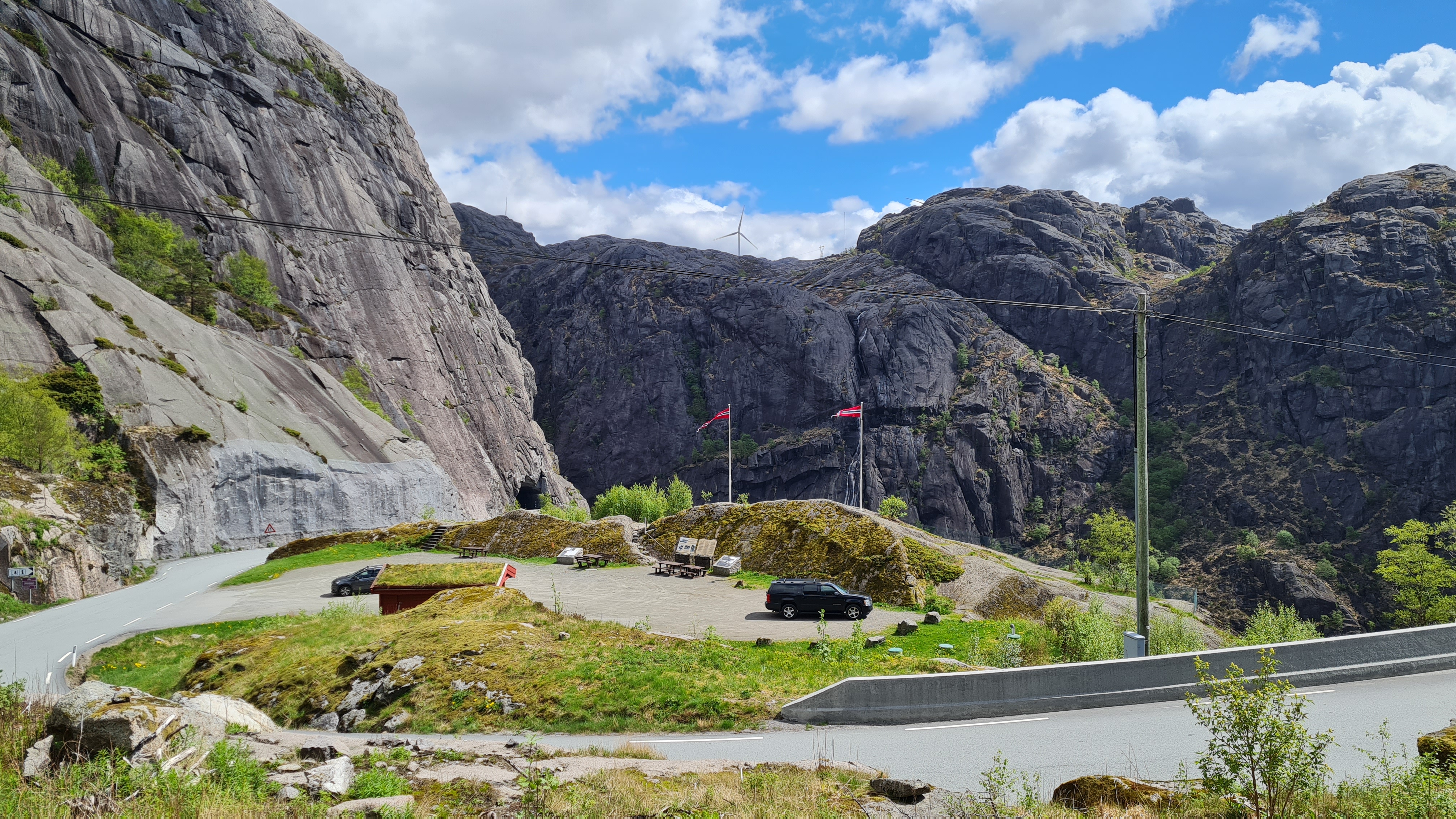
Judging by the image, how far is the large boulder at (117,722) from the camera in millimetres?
7484

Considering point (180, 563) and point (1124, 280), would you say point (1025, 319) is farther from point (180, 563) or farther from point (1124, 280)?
point (180, 563)

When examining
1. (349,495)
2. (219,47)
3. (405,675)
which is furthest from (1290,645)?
(219,47)

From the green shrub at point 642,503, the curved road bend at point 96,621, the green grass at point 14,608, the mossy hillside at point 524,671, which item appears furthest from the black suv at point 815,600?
the green shrub at point 642,503

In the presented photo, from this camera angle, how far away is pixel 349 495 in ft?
153

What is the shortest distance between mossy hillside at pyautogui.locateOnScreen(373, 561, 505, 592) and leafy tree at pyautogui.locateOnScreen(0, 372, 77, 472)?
17.1 metres

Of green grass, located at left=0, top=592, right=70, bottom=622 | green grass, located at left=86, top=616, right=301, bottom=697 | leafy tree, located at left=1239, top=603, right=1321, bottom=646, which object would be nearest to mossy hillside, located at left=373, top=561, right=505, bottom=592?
green grass, located at left=86, top=616, right=301, bottom=697

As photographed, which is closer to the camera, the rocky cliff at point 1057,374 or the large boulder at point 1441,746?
the large boulder at point 1441,746

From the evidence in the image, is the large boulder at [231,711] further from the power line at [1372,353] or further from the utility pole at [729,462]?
the power line at [1372,353]

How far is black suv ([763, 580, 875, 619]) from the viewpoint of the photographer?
22.5 metres

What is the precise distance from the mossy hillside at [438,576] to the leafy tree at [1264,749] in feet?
59.7

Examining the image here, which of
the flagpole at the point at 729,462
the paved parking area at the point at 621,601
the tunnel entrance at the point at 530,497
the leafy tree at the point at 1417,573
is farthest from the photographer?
the tunnel entrance at the point at 530,497

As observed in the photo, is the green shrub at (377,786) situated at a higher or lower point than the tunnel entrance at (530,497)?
lower

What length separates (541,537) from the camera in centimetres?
3584

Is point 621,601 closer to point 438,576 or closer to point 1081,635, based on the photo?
point 438,576
